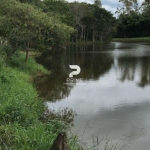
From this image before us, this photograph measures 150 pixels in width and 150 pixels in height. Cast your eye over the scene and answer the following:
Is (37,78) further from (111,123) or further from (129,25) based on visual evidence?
(129,25)

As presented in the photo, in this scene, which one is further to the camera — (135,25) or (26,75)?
(135,25)

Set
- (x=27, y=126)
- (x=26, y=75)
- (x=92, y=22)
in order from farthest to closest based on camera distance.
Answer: (x=92, y=22) → (x=26, y=75) → (x=27, y=126)

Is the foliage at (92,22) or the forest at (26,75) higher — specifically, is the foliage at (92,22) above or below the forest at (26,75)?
above

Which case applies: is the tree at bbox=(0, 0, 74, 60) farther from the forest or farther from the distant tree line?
the distant tree line

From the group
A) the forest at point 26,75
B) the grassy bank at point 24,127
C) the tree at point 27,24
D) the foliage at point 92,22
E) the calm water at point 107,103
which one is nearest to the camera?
the grassy bank at point 24,127

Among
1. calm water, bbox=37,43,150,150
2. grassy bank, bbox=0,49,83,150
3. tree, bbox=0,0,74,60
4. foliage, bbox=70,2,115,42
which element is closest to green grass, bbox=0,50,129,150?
grassy bank, bbox=0,49,83,150

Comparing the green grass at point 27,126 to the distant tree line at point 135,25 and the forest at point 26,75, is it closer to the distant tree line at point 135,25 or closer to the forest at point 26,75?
the forest at point 26,75

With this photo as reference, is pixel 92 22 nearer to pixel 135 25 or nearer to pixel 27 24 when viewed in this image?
pixel 135 25

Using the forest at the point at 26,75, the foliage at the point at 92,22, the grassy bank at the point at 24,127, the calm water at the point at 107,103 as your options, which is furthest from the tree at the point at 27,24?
the foliage at the point at 92,22

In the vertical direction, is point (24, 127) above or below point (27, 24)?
below

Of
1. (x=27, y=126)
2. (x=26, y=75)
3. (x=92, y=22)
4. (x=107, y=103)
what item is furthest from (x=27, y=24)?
(x=92, y=22)

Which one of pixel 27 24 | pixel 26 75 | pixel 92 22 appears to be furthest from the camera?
pixel 92 22

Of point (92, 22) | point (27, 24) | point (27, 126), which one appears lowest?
point (27, 126)

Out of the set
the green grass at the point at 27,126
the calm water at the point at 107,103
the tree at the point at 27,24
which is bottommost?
the calm water at the point at 107,103
